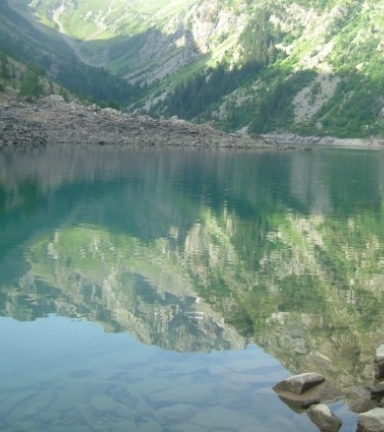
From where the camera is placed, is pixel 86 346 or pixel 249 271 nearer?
pixel 86 346

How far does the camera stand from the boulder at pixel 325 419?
16.2 meters

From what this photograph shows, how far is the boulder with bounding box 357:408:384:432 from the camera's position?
15.3 meters

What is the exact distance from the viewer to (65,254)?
116 feet

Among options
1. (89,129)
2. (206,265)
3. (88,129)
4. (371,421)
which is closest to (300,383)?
(371,421)

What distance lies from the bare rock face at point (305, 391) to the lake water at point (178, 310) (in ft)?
0.95

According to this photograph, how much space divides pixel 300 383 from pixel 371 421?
282cm

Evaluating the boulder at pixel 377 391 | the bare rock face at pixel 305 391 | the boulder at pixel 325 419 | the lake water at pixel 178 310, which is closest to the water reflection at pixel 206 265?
the lake water at pixel 178 310

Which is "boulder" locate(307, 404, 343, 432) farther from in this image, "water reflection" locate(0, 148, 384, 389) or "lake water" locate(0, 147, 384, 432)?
"water reflection" locate(0, 148, 384, 389)

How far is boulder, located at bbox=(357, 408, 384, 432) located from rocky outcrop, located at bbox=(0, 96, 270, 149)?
113709 mm

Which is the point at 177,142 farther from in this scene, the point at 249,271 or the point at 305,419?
the point at 305,419

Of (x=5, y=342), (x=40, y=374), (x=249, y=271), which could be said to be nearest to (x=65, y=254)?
(x=249, y=271)

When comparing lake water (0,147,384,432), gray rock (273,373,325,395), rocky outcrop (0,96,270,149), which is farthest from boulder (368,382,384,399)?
rocky outcrop (0,96,270,149)

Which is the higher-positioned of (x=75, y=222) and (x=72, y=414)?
(x=75, y=222)

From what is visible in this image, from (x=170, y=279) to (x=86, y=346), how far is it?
995cm
